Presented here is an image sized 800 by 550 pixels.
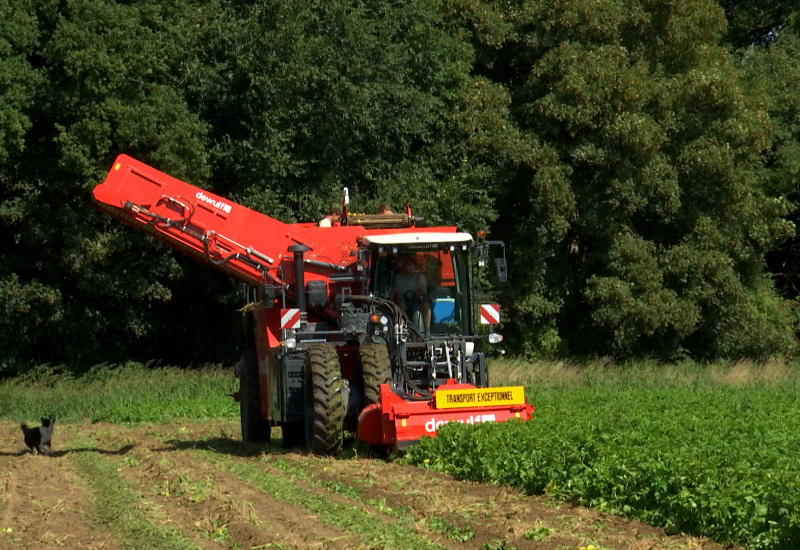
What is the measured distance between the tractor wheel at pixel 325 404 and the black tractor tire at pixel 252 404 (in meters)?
3.21

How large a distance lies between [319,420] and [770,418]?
18.6 feet

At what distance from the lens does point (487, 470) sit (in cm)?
1202

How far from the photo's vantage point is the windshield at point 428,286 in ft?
49.5

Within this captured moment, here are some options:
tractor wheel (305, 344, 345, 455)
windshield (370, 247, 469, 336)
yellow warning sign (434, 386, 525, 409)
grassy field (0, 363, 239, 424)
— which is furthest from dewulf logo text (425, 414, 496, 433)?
grassy field (0, 363, 239, 424)

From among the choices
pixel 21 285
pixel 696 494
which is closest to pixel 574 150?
pixel 21 285

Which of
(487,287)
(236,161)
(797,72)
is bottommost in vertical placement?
(487,287)

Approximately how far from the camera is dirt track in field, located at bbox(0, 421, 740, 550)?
918 centimetres

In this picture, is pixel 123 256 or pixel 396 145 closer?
pixel 123 256

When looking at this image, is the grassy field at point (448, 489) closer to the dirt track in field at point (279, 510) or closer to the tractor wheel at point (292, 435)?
the dirt track in field at point (279, 510)

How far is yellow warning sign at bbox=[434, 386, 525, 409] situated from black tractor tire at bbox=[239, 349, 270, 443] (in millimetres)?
4343

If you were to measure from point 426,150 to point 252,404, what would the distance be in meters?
13.3

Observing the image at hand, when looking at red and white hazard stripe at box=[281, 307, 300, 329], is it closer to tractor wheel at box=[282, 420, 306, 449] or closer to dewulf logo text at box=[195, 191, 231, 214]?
tractor wheel at box=[282, 420, 306, 449]

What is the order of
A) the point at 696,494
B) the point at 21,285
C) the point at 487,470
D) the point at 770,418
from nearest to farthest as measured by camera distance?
the point at 696,494 → the point at 487,470 → the point at 770,418 → the point at 21,285

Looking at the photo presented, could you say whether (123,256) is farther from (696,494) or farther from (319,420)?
(696,494)
